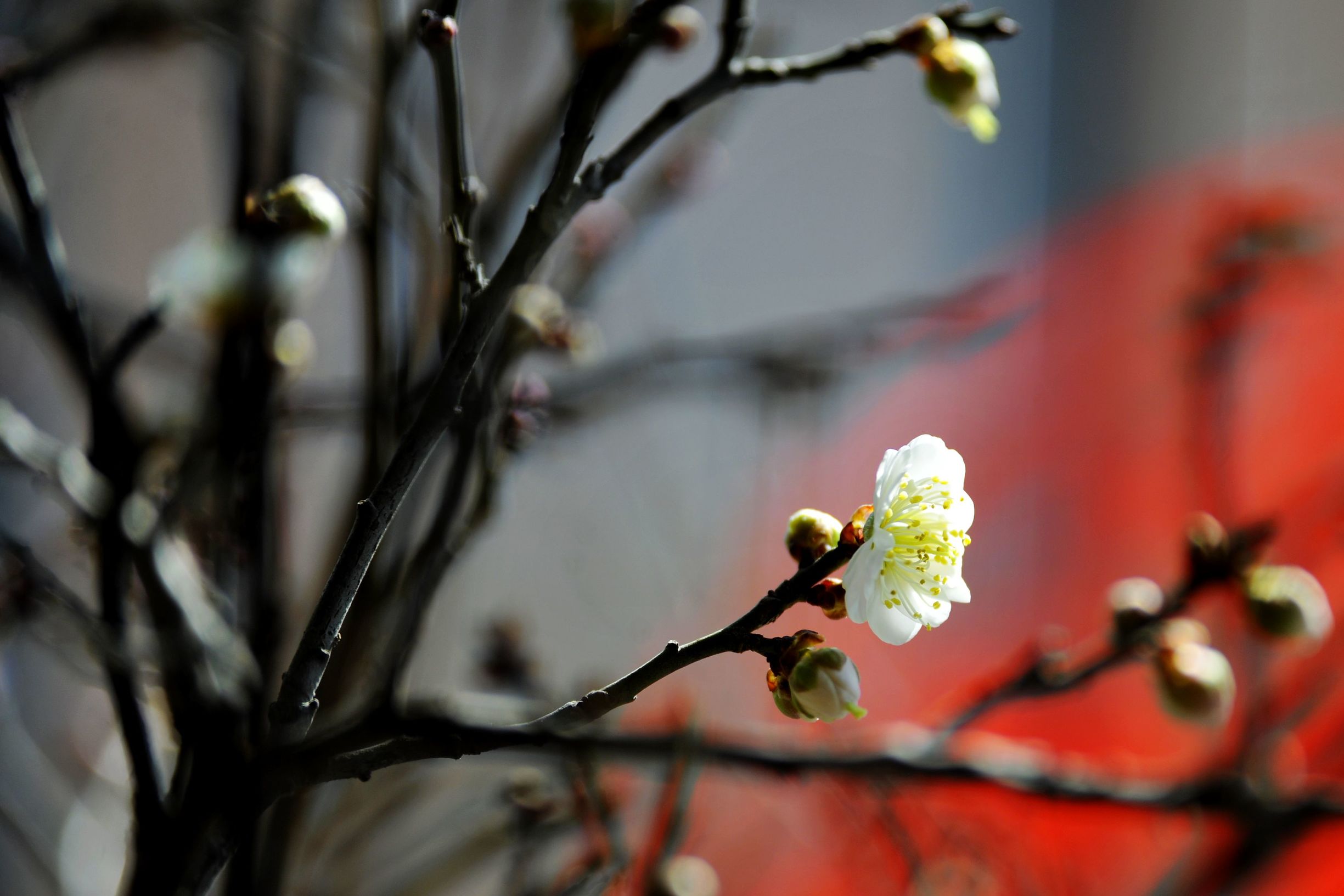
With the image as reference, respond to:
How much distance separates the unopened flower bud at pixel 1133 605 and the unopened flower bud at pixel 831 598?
296 mm

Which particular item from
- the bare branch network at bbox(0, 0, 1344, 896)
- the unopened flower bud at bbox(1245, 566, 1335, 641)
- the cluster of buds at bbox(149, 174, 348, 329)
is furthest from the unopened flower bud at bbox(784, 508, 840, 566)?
the unopened flower bud at bbox(1245, 566, 1335, 641)

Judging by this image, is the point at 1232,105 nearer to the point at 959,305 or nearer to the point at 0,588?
the point at 959,305

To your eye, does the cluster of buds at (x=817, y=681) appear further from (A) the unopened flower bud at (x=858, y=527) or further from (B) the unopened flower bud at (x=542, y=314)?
(B) the unopened flower bud at (x=542, y=314)

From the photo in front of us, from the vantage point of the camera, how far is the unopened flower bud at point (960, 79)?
16.5 inches

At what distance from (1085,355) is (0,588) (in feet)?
5.62

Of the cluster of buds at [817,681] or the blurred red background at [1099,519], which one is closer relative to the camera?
the cluster of buds at [817,681]

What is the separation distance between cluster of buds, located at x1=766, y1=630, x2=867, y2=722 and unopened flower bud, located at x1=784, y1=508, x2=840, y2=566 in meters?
0.04

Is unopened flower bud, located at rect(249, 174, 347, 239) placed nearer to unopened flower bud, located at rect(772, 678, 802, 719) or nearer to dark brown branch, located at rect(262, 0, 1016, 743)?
dark brown branch, located at rect(262, 0, 1016, 743)

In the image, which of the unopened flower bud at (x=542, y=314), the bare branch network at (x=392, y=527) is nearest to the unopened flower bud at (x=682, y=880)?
the bare branch network at (x=392, y=527)

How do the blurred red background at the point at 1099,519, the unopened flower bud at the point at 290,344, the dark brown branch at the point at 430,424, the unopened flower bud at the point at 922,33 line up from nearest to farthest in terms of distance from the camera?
the dark brown branch at the point at 430,424
the unopened flower bud at the point at 922,33
the unopened flower bud at the point at 290,344
the blurred red background at the point at 1099,519


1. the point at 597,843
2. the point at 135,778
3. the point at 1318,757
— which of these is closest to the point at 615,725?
the point at 597,843

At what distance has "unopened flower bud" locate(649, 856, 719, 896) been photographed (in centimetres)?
41

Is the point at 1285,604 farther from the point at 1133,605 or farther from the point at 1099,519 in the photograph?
the point at 1099,519

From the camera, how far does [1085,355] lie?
5.89 ft
